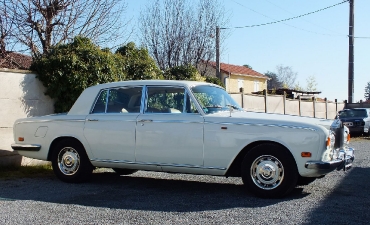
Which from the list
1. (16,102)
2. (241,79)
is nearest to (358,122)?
(16,102)

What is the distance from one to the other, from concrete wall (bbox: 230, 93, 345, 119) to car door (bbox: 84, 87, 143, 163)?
23.3 ft

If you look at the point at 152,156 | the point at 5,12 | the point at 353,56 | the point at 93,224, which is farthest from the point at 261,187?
the point at 353,56

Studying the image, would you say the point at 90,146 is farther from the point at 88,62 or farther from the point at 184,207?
the point at 88,62

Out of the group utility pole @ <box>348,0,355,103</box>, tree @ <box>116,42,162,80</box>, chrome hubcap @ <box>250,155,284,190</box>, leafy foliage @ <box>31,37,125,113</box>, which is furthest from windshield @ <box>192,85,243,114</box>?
utility pole @ <box>348,0,355,103</box>

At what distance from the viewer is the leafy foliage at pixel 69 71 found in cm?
1016

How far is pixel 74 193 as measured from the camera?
7176 mm

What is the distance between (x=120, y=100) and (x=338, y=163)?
3.49 metres

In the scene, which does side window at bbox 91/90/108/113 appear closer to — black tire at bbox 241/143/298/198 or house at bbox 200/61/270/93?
black tire at bbox 241/143/298/198

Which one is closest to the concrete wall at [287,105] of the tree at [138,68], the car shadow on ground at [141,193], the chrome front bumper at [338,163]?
the tree at [138,68]

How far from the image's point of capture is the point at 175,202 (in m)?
6.48

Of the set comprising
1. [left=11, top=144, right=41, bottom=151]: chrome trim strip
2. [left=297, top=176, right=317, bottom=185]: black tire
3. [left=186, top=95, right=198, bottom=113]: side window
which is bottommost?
[left=297, top=176, right=317, bottom=185]: black tire

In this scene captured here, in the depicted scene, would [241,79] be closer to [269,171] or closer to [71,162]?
[71,162]

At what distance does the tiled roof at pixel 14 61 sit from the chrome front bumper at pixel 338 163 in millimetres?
9008

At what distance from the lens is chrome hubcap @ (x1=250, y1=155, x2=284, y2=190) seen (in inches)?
261
